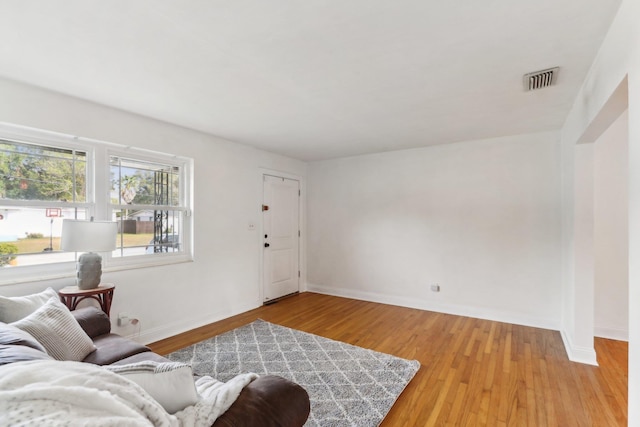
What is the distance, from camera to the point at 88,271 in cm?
248

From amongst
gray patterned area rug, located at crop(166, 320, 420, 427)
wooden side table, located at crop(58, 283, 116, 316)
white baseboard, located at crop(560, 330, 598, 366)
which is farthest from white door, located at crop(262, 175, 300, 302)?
white baseboard, located at crop(560, 330, 598, 366)

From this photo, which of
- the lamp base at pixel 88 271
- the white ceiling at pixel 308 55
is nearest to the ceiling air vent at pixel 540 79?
the white ceiling at pixel 308 55

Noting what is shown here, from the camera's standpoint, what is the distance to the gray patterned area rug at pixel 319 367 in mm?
2047

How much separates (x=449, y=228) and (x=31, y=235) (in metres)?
4.55

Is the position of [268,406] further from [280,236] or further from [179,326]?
[280,236]

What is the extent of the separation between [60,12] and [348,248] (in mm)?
4252

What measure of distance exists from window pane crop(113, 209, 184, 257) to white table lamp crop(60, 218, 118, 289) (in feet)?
1.85

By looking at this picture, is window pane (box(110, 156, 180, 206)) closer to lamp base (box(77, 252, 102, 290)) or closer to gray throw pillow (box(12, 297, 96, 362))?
lamp base (box(77, 252, 102, 290))

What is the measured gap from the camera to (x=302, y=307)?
14.5ft

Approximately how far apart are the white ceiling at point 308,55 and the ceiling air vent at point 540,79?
0.17 feet

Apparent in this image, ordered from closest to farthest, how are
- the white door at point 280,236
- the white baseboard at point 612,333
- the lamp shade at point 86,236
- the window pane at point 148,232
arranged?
the lamp shade at point 86,236, the window pane at point 148,232, the white baseboard at point 612,333, the white door at point 280,236

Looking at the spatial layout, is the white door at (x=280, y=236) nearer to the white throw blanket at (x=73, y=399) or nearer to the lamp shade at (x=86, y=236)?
the lamp shade at (x=86, y=236)

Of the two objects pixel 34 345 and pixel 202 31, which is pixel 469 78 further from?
pixel 34 345

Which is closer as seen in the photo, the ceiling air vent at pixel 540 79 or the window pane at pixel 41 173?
the ceiling air vent at pixel 540 79
